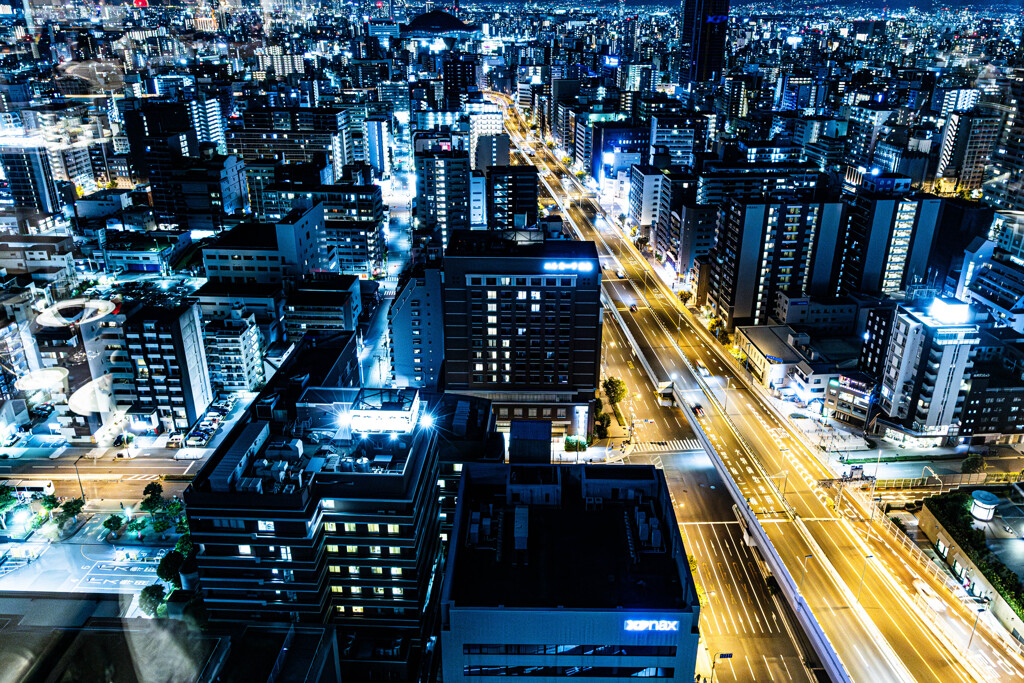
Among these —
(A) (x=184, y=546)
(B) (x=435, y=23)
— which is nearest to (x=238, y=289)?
(A) (x=184, y=546)

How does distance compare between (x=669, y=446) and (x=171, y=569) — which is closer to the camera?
(x=171, y=569)

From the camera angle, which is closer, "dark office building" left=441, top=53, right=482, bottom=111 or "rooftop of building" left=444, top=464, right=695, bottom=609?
"rooftop of building" left=444, top=464, right=695, bottom=609

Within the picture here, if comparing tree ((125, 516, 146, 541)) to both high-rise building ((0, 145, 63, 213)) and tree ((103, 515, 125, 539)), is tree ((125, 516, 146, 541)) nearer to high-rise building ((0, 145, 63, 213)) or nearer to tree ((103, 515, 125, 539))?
tree ((103, 515, 125, 539))

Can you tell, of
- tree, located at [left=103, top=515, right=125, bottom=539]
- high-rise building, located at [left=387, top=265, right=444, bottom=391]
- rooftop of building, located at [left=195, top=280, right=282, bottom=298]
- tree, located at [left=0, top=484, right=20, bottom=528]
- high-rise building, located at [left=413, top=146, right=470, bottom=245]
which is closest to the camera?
tree, located at [left=0, top=484, right=20, bottom=528]

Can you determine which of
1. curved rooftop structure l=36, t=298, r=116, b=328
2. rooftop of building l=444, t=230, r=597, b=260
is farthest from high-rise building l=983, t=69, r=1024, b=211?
curved rooftop structure l=36, t=298, r=116, b=328

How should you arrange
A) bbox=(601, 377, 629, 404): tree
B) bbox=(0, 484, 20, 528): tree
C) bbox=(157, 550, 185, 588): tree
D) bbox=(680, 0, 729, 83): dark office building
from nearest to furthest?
bbox=(157, 550, 185, 588): tree → bbox=(0, 484, 20, 528): tree → bbox=(601, 377, 629, 404): tree → bbox=(680, 0, 729, 83): dark office building

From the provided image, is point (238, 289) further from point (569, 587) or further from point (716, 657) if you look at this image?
point (569, 587)
